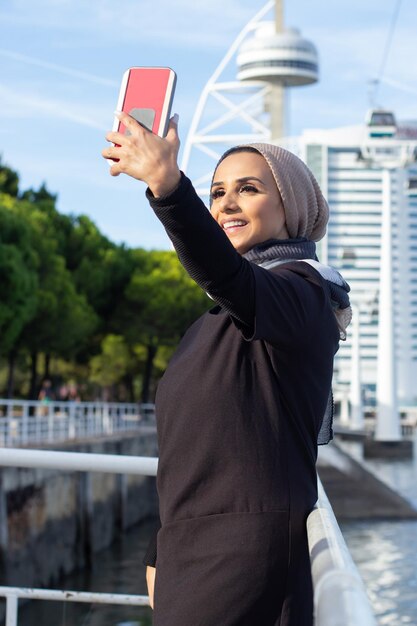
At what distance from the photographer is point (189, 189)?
6.44 ft

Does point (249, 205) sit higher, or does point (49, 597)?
point (249, 205)

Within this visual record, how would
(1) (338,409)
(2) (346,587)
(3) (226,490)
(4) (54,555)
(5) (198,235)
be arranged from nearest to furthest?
(2) (346,587) < (5) (198,235) < (3) (226,490) < (4) (54,555) < (1) (338,409)

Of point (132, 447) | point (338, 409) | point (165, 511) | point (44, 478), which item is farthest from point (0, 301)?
point (338, 409)

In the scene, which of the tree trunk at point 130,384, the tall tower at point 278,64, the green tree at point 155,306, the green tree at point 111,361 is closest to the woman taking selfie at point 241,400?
the green tree at point 155,306

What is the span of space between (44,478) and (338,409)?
107 metres

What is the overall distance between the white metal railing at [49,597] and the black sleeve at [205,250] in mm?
1091

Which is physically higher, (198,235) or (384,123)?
(384,123)

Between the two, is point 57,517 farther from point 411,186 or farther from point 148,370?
point 148,370

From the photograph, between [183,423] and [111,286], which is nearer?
[183,423]

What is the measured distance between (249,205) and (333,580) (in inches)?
34.1

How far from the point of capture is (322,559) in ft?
5.95

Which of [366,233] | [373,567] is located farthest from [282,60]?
[373,567]

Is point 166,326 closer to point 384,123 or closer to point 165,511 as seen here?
point 384,123

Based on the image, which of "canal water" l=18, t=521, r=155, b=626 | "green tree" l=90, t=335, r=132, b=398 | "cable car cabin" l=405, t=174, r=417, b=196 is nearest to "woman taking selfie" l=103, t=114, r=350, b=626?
"canal water" l=18, t=521, r=155, b=626
